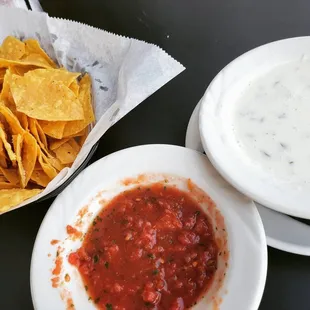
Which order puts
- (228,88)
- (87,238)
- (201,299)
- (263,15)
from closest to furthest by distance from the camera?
(201,299) → (87,238) → (228,88) → (263,15)

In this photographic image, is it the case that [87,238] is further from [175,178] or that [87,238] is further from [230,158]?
[230,158]

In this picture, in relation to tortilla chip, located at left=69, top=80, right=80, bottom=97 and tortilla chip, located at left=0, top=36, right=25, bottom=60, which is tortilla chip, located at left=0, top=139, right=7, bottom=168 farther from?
tortilla chip, located at left=0, top=36, right=25, bottom=60

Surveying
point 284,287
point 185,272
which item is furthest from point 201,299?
point 284,287

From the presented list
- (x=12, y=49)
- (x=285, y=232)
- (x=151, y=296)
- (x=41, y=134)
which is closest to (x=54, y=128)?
(x=41, y=134)

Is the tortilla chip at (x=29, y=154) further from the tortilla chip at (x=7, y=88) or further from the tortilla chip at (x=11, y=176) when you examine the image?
the tortilla chip at (x=7, y=88)

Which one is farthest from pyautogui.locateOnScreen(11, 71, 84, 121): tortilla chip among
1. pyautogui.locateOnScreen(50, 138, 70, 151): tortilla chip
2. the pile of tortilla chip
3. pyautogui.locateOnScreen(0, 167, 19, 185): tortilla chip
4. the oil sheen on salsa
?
the oil sheen on salsa

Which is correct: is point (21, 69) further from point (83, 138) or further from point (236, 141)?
point (236, 141)
